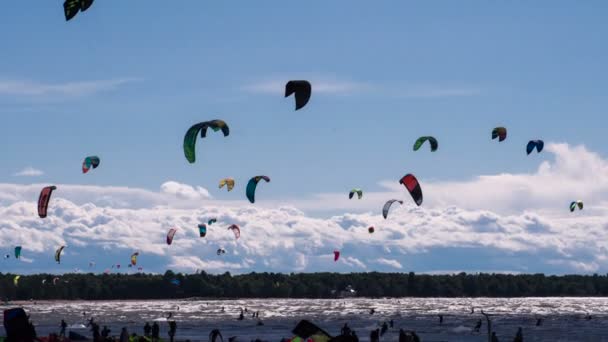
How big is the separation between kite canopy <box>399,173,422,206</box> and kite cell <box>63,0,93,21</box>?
20859 mm

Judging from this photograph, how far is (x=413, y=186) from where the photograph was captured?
3597 cm

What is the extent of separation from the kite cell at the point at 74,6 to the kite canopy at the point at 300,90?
7395 mm

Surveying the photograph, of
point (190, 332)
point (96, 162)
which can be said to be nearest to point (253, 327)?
point (190, 332)

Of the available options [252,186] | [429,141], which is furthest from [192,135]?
[429,141]

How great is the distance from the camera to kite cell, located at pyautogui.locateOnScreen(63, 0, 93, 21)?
49.5 ft

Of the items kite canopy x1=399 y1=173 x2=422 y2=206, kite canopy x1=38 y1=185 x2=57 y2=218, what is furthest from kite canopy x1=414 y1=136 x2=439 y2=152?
kite canopy x1=38 y1=185 x2=57 y2=218

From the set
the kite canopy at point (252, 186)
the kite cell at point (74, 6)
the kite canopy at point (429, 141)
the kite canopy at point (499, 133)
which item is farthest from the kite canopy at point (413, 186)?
the kite cell at point (74, 6)

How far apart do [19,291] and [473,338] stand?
12542cm

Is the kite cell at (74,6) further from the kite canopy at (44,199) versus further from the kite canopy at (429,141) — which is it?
the kite canopy at (429,141)

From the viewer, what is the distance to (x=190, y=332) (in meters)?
76.4

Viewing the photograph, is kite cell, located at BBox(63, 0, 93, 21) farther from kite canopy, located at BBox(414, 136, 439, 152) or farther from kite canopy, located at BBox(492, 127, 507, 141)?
kite canopy, located at BBox(492, 127, 507, 141)

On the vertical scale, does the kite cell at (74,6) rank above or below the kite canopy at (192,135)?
below

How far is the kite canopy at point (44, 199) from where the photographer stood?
118 ft

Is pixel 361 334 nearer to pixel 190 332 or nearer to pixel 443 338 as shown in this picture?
pixel 443 338
